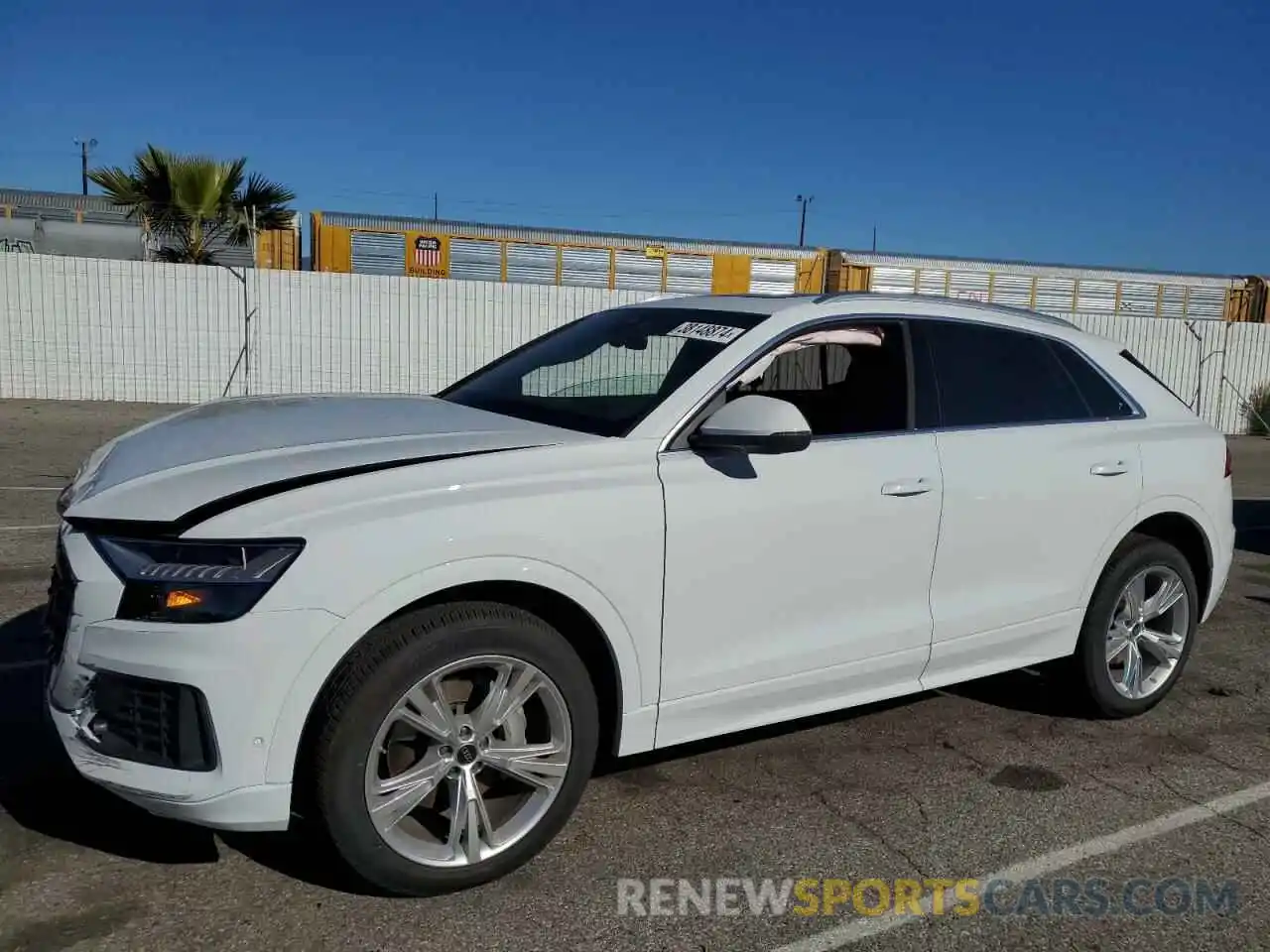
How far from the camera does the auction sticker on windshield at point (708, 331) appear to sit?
3736mm

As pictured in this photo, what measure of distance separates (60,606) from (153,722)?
489 millimetres

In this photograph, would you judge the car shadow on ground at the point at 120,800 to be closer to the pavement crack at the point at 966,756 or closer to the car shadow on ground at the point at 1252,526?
the pavement crack at the point at 966,756

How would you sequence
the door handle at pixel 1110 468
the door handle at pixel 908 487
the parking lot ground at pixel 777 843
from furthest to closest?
the door handle at pixel 1110 468 < the door handle at pixel 908 487 < the parking lot ground at pixel 777 843

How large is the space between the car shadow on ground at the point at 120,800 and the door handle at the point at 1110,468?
0.97 metres

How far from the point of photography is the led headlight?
2.67 metres

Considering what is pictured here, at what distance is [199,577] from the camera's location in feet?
8.79

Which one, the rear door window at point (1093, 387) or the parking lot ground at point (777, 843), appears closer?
the parking lot ground at point (777, 843)

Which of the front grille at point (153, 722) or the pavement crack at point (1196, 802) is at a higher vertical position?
the front grille at point (153, 722)

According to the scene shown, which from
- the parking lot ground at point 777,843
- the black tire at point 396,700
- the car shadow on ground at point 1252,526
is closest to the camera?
the black tire at point 396,700

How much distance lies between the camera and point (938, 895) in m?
3.21

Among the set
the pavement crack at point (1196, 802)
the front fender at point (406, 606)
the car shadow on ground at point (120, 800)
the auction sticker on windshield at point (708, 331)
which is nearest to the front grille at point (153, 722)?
the front fender at point (406, 606)

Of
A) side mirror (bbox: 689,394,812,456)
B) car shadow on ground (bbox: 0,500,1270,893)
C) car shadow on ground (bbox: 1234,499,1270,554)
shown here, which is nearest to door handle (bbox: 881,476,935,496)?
side mirror (bbox: 689,394,812,456)

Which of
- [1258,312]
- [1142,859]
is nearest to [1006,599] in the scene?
[1142,859]

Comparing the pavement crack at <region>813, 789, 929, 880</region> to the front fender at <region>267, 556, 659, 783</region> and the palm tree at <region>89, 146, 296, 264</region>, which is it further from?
the palm tree at <region>89, 146, 296, 264</region>
